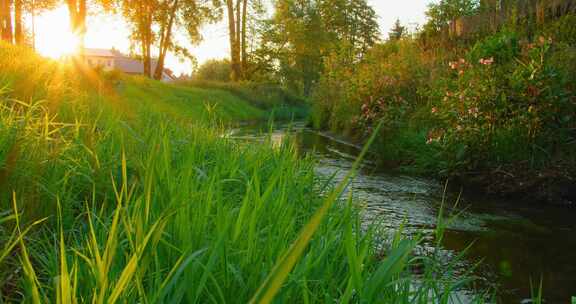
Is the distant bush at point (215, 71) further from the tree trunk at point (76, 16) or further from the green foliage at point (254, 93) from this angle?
the tree trunk at point (76, 16)

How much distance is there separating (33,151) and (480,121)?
510 cm

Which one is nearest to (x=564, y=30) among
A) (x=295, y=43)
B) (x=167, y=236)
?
(x=167, y=236)

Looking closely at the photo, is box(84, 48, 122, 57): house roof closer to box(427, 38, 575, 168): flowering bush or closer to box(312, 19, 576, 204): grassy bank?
box(312, 19, 576, 204): grassy bank

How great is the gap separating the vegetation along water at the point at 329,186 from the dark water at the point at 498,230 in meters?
0.02

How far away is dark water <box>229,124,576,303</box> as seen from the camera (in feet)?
10.4

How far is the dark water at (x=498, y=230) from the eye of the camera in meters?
3.18

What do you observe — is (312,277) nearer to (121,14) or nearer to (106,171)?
(106,171)

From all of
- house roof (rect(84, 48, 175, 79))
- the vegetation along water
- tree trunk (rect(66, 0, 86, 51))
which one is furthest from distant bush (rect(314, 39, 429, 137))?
house roof (rect(84, 48, 175, 79))

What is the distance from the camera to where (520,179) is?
564 cm

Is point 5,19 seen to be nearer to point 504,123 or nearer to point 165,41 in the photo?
point 165,41

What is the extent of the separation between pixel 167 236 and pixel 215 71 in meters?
51.9

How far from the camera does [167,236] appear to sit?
184 cm

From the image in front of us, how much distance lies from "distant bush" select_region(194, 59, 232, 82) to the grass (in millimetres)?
44825

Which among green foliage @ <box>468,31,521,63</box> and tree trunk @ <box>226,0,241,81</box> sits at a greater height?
tree trunk @ <box>226,0,241,81</box>
